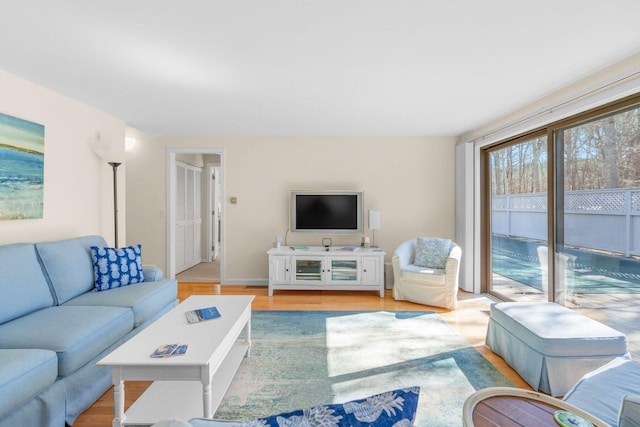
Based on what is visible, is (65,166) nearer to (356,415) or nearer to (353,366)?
(353,366)

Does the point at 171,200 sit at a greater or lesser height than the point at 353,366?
greater

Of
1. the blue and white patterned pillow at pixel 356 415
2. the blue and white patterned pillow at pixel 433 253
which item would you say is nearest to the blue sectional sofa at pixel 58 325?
the blue and white patterned pillow at pixel 356 415

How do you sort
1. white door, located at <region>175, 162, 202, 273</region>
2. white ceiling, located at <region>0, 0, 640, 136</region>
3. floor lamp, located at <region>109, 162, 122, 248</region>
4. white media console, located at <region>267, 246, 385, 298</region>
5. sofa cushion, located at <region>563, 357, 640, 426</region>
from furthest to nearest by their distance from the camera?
white door, located at <region>175, 162, 202, 273</region>
white media console, located at <region>267, 246, 385, 298</region>
floor lamp, located at <region>109, 162, 122, 248</region>
white ceiling, located at <region>0, 0, 640, 136</region>
sofa cushion, located at <region>563, 357, 640, 426</region>

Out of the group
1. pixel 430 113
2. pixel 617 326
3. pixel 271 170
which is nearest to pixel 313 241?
pixel 271 170

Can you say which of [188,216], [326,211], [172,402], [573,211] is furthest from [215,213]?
[573,211]

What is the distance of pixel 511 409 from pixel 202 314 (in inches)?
74.2

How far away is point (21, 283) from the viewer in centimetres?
225

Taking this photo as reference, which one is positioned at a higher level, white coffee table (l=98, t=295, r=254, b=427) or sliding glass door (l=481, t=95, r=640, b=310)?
sliding glass door (l=481, t=95, r=640, b=310)

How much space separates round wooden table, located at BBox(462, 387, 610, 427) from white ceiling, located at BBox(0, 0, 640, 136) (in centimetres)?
192

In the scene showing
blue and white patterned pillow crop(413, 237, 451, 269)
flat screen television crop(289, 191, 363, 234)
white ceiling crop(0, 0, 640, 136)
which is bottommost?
blue and white patterned pillow crop(413, 237, 451, 269)

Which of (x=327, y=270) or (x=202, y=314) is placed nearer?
(x=202, y=314)

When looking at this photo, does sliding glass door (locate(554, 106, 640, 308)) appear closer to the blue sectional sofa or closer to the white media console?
the white media console

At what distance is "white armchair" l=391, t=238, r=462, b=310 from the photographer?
382 centimetres

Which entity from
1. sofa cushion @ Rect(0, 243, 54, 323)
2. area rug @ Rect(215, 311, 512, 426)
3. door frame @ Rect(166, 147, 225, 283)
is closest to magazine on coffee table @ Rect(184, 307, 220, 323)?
area rug @ Rect(215, 311, 512, 426)
